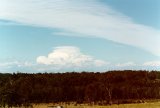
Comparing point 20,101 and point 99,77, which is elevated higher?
point 99,77

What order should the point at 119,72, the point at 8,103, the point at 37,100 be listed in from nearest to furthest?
the point at 8,103, the point at 37,100, the point at 119,72

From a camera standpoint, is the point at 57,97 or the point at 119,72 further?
the point at 119,72

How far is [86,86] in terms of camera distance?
112812 millimetres

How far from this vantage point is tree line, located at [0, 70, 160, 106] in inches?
3981

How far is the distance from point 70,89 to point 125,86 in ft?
48.2

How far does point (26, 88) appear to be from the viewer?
101500 mm

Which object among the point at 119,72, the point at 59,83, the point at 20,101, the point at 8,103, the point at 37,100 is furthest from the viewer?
the point at 119,72

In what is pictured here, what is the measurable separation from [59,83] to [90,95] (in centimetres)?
1824

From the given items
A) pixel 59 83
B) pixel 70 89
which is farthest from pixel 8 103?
pixel 59 83

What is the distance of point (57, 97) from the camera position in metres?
104

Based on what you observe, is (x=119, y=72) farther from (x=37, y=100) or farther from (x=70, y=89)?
(x=37, y=100)

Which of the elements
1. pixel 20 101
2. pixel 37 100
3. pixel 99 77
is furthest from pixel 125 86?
pixel 20 101

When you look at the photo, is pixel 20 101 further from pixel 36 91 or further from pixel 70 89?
pixel 70 89

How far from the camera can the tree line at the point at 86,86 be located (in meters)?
101
